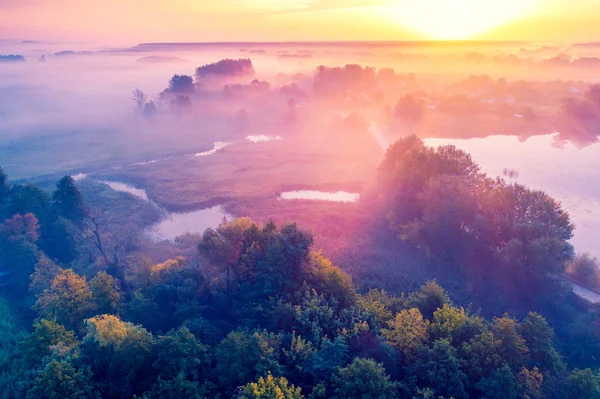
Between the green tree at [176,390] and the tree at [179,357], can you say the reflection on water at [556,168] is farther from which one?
the green tree at [176,390]

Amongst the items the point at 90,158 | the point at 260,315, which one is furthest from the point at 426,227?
the point at 90,158

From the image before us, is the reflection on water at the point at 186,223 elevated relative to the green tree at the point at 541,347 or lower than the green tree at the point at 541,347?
lower

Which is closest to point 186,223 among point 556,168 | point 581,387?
point 581,387

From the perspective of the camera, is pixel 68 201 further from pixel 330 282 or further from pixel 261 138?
pixel 261 138

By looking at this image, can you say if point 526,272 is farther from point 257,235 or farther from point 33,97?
point 33,97

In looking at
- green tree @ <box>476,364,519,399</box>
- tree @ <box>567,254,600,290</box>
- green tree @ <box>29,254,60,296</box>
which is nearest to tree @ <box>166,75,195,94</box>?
green tree @ <box>29,254,60,296</box>

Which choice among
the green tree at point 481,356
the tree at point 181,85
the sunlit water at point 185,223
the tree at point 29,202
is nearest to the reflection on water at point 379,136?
the sunlit water at point 185,223
